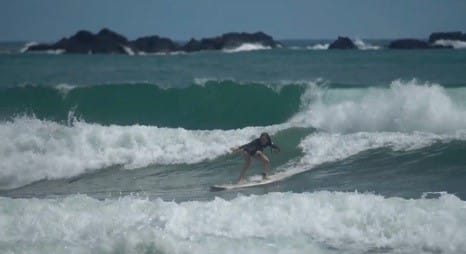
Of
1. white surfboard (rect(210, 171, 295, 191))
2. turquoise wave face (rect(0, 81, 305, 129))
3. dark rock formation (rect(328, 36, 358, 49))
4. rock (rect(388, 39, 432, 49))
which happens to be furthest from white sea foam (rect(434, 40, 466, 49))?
white surfboard (rect(210, 171, 295, 191))

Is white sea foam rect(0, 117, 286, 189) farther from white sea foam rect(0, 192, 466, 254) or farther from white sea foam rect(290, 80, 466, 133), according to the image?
white sea foam rect(0, 192, 466, 254)

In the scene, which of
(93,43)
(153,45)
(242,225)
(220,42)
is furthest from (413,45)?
(242,225)

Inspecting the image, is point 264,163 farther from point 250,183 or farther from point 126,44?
point 126,44

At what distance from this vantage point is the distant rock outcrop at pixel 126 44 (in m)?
78.5

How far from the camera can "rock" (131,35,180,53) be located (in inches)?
3123

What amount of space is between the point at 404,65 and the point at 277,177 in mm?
28808

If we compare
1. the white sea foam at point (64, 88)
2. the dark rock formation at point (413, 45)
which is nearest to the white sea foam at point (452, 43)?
the dark rock formation at point (413, 45)

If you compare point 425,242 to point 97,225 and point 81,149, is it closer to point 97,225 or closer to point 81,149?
point 97,225

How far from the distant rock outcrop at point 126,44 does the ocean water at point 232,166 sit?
41159 mm

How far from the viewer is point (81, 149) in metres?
19.3

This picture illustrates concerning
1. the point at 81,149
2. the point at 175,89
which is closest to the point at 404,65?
the point at 175,89

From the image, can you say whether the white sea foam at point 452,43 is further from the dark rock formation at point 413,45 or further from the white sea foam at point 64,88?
the white sea foam at point 64,88

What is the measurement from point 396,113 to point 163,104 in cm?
1067

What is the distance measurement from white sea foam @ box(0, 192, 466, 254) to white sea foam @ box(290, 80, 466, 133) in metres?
9.14
